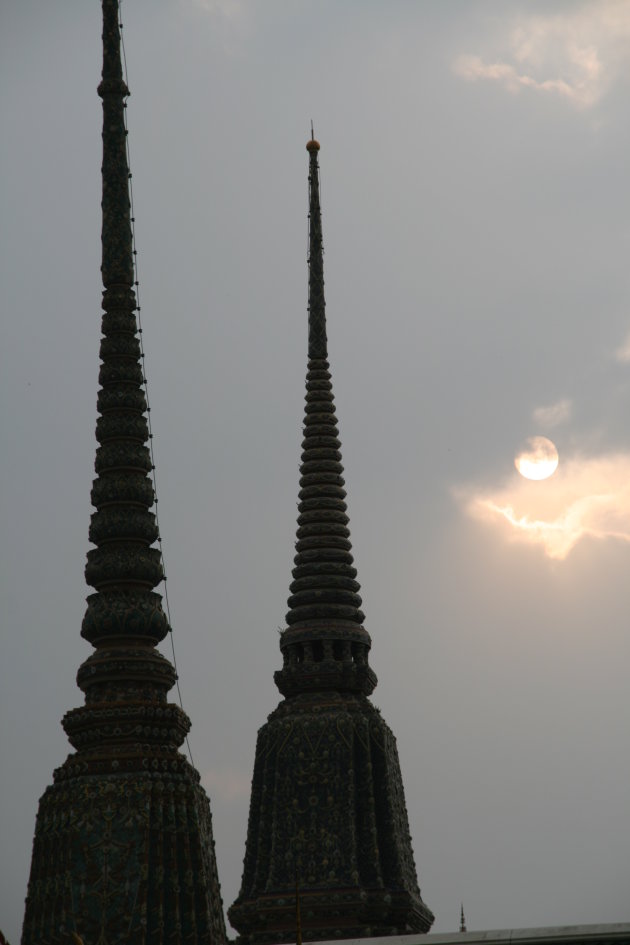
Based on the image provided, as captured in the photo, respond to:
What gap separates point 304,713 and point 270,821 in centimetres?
320

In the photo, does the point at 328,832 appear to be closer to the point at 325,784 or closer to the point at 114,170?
the point at 325,784

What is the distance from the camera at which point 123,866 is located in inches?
1280

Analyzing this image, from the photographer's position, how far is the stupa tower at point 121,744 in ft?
106

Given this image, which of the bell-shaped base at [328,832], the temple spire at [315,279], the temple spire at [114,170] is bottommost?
the bell-shaped base at [328,832]

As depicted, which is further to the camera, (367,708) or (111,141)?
(367,708)

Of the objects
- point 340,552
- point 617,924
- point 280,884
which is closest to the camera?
A: point 617,924

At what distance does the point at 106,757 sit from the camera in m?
33.8

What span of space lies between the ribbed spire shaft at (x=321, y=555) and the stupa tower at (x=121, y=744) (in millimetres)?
21368

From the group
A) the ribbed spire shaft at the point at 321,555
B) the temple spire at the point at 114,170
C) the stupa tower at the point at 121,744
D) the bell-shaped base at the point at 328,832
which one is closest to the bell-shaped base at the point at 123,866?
the stupa tower at the point at 121,744

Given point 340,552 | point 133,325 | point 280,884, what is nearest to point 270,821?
point 280,884

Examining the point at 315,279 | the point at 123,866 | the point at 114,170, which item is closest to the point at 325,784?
the point at 315,279

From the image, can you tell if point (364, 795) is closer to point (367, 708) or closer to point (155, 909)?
point (367, 708)

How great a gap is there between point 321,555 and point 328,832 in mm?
9296

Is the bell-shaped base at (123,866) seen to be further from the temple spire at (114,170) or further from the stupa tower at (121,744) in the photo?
the temple spire at (114,170)
